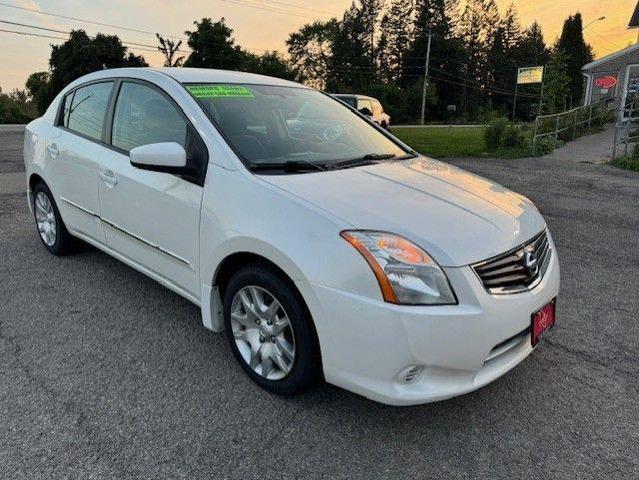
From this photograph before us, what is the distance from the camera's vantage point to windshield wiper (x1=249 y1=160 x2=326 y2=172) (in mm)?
2813

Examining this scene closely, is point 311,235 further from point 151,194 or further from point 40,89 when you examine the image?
point 40,89

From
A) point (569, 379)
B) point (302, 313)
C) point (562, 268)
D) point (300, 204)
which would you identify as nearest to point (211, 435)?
point (302, 313)

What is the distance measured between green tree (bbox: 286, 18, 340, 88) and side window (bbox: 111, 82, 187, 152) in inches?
2843

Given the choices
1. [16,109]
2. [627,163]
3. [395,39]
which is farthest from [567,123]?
[395,39]

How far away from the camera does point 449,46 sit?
75.0 m

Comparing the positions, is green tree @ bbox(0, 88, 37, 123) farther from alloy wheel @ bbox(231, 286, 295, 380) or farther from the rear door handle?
alloy wheel @ bbox(231, 286, 295, 380)

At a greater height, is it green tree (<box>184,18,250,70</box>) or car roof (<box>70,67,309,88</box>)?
green tree (<box>184,18,250,70</box>)

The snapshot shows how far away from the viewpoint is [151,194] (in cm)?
314

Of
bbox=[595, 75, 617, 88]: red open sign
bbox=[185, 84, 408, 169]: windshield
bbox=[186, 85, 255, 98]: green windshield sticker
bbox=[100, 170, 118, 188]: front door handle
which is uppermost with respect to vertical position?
bbox=[595, 75, 617, 88]: red open sign

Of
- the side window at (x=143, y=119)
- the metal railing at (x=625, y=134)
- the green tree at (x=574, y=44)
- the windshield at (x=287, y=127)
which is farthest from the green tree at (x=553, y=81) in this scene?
the green tree at (x=574, y=44)

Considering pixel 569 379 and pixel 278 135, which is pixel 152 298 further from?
pixel 569 379

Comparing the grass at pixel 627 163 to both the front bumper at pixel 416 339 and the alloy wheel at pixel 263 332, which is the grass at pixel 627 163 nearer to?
the front bumper at pixel 416 339

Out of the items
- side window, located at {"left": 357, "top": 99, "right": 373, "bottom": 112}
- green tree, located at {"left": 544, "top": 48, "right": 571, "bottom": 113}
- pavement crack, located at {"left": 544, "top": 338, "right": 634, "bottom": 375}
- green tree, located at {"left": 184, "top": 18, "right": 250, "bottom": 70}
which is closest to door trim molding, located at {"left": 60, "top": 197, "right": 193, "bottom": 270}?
pavement crack, located at {"left": 544, "top": 338, "right": 634, "bottom": 375}

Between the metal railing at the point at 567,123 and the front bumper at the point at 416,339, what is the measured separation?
42.1 feet
